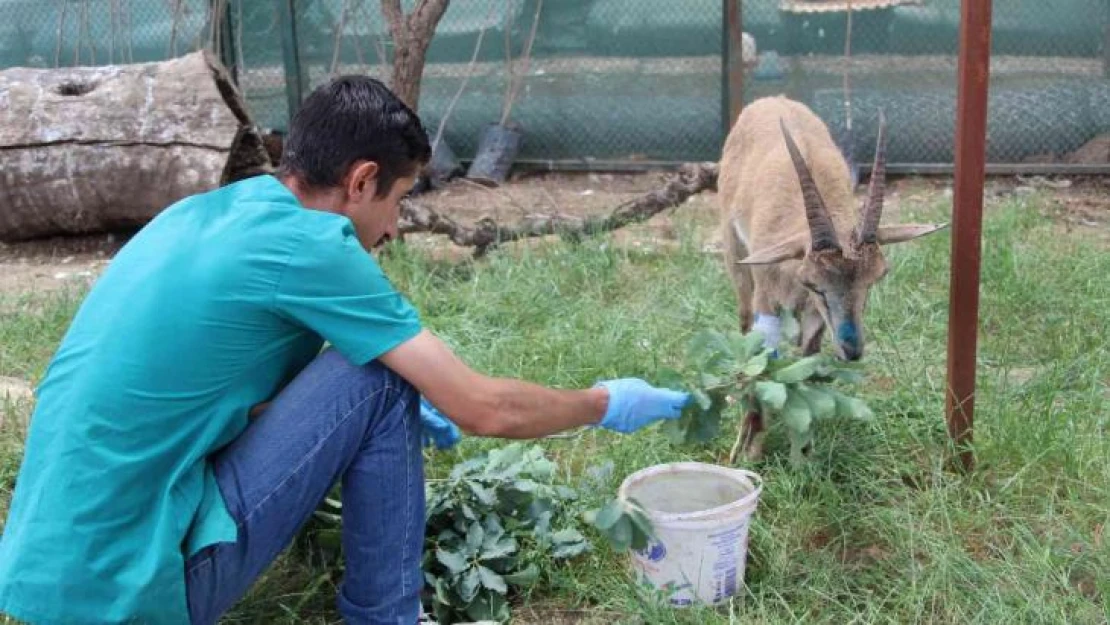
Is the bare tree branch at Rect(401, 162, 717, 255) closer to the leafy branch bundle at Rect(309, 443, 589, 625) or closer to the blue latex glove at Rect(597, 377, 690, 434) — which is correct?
the leafy branch bundle at Rect(309, 443, 589, 625)

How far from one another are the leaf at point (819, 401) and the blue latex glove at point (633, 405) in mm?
391

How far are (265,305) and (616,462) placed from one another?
5.79 ft

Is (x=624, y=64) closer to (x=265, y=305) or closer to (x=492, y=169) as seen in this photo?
(x=492, y=169)

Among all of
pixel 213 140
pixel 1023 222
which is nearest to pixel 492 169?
pixel 213 140

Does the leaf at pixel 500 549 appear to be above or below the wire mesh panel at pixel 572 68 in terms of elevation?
below

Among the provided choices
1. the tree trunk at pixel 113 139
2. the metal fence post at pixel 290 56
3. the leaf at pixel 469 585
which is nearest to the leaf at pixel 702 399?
the leaf at pixel 469 585

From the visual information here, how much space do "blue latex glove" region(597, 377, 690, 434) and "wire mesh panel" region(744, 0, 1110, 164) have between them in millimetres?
6106

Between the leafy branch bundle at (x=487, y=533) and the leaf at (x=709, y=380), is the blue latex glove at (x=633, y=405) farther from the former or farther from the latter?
the leafy branch bundle at (x=487, y=533)

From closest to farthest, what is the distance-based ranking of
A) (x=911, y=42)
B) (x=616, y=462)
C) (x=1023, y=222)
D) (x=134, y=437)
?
(x=134, y=437)
(x=616, y=462)
(x=1023, y=222)
(x=911, y=42)

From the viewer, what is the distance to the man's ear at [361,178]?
2.98 metres

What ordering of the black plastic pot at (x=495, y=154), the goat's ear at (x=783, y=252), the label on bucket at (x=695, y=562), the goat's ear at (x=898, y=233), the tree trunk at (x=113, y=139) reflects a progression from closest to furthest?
the label on bucket at (x=695, y=562)
the goat's ear at (x=783, y=252)
the goat's ear at (x=898, y=233)
the tree trunk at (x=113, y=139)
the black plastic pot at (x=495, y=154)

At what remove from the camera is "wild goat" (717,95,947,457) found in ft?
14.5

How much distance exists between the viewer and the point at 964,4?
373cm

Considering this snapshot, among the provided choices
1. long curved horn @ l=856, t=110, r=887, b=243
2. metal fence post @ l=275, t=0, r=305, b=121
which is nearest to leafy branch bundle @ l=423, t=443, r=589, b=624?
long curved horn @ l=856, t=110, r=887, b=243
